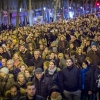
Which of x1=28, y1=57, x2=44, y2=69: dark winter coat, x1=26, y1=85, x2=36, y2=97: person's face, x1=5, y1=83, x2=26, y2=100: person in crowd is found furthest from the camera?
x1=28, y1=57, x2=44, y2=69: dark winter coat

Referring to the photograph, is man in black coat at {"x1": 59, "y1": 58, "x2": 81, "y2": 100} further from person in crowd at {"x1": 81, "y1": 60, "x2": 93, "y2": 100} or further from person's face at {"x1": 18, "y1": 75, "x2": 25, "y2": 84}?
person's face at {"x1": 18, "y1": 75, "x2": 25, "y2": 84}

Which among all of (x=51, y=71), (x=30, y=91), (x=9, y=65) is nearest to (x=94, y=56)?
(x=51, y=71)

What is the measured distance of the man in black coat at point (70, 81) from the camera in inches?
359

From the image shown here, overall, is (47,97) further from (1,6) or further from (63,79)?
(1,6)

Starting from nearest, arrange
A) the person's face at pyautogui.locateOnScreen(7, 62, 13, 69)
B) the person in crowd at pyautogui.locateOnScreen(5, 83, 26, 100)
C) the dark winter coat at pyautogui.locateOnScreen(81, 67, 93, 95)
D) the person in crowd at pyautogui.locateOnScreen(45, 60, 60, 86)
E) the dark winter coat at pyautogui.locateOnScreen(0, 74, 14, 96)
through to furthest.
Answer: the person in crowd at pyautogui.locateOnScreen(5, 83, 26, 100)
the dark winter coat at pyautogui.locateOnScreen(0, 74, 14, 96)
the person in crowd at pyautogui.locateOnScreen(45, 60, 60, 86)
the dark winter coat at pyautogui.locateOnScreen(81, 67, 93, 95)
the person's face at pyautogui.locateOnScreen(7, 62, 13, 69)

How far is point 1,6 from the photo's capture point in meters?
53.9

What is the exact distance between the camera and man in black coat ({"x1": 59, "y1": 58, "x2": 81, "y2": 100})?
912 centimetres

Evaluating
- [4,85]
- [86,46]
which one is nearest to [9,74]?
[4,85]

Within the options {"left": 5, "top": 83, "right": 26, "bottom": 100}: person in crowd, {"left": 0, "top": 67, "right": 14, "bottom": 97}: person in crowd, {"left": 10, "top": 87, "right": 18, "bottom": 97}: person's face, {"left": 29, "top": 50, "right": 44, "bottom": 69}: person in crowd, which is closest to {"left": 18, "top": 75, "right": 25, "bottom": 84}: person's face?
{"left": 0, "top": 67, "right": 14, "bottom": 97}: person in crowd

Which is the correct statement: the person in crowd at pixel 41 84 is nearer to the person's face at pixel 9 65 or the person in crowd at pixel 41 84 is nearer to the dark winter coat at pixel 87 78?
the dark winter coat at pixel 87 78

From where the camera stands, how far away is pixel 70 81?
9125 millimetres

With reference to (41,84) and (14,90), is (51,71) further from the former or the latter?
(14,90)

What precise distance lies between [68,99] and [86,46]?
5.45 metres

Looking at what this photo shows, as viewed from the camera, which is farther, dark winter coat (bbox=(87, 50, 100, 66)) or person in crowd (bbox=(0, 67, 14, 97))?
dark winter coat (bbox=(87, 50, 100, 66))
